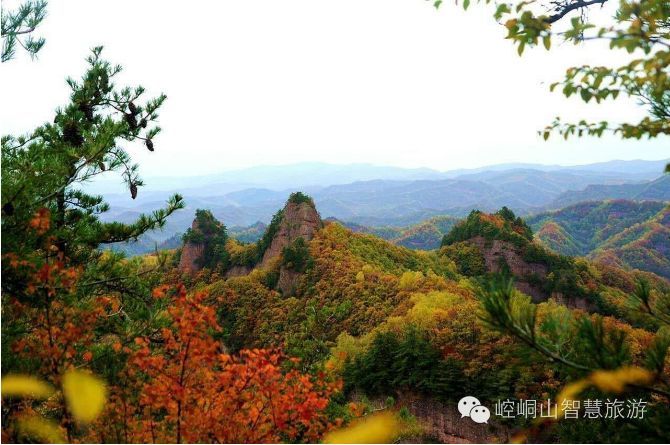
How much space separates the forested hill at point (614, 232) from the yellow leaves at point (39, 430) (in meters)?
85.3

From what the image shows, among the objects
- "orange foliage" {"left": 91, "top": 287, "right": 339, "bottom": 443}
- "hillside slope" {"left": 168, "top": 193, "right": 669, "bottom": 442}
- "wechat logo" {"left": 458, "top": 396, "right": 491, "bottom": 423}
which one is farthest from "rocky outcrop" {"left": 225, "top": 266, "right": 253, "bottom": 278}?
"orange foliage" {"left": 91, "top": 287, "right": 339, "bottom": 443}

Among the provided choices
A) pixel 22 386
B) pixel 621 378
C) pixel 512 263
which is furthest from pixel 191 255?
pixel 621 378

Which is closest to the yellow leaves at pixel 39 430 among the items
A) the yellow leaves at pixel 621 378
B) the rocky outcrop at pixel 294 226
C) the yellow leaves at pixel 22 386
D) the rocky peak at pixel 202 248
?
the yellow leaves at pixel 22 386

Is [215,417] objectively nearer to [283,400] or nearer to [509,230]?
[283,400]

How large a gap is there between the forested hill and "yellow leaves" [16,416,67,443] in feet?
280

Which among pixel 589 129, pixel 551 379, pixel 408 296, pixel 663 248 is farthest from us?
Result: pixel 663 248

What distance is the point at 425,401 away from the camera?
1247cm

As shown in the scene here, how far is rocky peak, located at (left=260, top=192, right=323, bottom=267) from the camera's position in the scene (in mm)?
27109

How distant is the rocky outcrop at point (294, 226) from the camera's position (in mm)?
27078

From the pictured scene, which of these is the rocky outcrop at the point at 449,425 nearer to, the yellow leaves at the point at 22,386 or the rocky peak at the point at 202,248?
the yellow leaves at the point at 22,386

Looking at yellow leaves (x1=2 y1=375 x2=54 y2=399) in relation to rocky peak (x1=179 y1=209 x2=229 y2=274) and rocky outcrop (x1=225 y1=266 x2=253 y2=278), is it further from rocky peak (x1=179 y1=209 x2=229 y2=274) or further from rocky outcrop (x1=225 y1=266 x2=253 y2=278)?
rocky peak (x1=179 y1=209 x2=229 y2=274)

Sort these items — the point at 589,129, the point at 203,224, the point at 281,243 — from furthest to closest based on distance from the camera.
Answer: the point at 203,224 < the point at 281,243 < the point at 589,129

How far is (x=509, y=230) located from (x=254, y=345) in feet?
70.8

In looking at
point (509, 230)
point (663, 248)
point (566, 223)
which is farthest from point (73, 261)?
point (566, 223)
